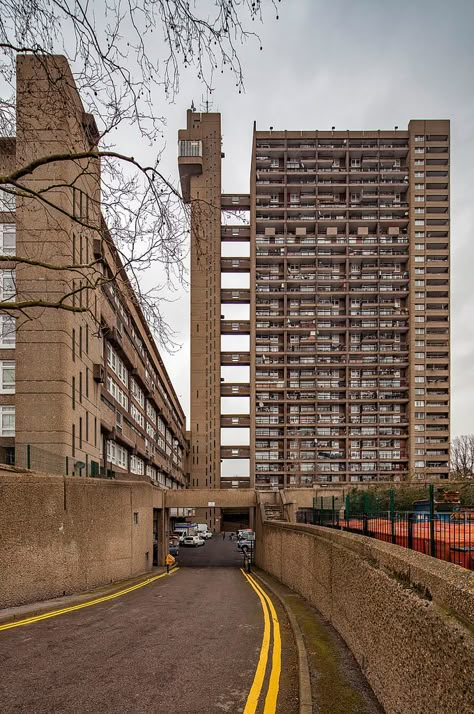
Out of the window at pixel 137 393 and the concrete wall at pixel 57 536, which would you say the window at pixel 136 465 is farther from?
the concrete wall at pixel 57 536

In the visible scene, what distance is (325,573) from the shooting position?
36.7 ft

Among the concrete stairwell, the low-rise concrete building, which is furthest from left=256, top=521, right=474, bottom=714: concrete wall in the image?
the concrete stairwell

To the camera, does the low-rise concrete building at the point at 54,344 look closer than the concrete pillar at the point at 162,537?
Yes

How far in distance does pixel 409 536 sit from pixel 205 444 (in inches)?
3320

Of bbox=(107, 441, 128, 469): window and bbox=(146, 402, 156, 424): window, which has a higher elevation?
bbox=(146, 402, 156, 424): window

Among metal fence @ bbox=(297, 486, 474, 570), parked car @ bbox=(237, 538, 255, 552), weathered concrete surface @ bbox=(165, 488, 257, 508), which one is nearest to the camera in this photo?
metal fence @ bbox=(297, 486, 474, 570)

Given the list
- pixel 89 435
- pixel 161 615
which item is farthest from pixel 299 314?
pixel 161 615

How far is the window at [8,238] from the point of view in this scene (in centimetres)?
2738

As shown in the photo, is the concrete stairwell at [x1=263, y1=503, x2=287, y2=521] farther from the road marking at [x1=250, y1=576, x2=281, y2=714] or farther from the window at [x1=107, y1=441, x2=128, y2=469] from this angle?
the road marking at [x1=250, y1=576, x2=281, y2=714]

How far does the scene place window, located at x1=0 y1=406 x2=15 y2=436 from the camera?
27375 mm

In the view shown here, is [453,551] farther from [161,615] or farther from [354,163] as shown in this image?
[354,163]

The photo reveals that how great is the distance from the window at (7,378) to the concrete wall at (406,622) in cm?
2148

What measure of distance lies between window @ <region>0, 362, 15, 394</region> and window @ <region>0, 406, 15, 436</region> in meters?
0.85

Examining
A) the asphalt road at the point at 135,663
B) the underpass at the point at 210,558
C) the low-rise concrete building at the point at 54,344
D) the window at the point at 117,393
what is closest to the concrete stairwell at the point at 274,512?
the underpass at the point at 210,558
